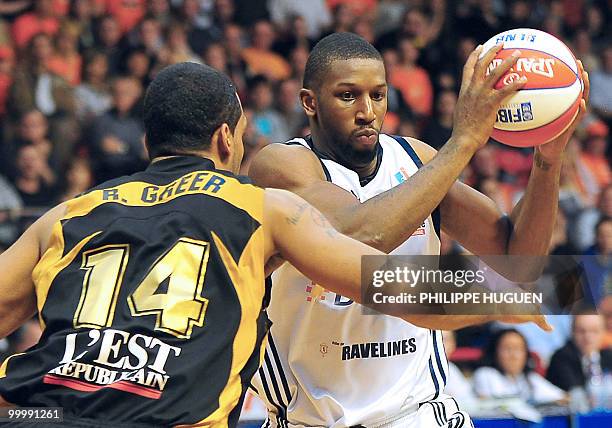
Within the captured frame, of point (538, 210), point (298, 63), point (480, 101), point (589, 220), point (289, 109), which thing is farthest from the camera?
point (298, 63)

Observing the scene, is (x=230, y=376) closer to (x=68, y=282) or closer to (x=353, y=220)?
(x=68, y=282)

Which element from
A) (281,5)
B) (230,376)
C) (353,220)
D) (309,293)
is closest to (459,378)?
(309,293)

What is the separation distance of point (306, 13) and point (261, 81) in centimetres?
189

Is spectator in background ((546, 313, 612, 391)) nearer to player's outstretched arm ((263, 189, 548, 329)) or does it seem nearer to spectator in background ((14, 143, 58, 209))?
spectator in background ((14, 143, 58, 209))

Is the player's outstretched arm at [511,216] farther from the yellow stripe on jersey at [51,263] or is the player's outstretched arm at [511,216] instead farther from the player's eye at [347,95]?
the yellow stripe on jersey at [51,263]

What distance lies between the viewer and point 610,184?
11516 millimetres

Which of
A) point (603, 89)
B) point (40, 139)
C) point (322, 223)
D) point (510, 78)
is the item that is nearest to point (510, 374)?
point (510, 78)

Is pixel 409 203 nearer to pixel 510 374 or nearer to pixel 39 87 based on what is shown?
pixel 510 374

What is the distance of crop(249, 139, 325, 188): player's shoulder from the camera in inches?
176

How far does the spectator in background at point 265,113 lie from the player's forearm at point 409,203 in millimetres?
7174

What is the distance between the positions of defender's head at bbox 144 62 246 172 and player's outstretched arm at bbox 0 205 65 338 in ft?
1.40

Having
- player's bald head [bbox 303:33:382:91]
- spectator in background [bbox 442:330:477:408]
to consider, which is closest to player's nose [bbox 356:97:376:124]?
player's bald head [bbox 303:33:382:91]

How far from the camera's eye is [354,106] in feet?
15.0

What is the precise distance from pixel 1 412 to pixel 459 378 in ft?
17.3
